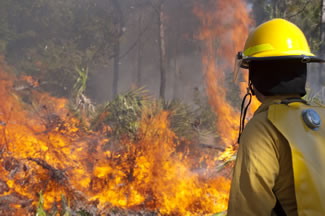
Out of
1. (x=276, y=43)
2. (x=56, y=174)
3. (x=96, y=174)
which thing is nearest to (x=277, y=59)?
(x=276, y=43)

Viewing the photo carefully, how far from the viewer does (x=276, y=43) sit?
1.35 m

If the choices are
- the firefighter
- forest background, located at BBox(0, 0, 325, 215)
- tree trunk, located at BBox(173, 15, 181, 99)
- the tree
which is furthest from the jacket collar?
the tree

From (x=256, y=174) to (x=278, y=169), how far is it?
95 mm

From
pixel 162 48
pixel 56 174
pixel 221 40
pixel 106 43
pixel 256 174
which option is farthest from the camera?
pixel 106 43

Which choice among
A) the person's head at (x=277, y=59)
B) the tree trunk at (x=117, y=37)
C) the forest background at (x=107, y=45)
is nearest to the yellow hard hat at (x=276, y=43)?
the person's head at (x=277, y=59)

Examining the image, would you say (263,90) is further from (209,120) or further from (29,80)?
(29,80)

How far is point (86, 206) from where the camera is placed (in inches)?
170

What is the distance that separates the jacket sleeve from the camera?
40.8 inches

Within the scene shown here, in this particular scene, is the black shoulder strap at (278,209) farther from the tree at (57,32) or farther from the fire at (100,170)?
the tree at (57,32)

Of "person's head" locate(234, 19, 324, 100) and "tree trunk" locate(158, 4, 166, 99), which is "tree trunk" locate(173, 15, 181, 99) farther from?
"person's head" locate(234, 19, 324, 100)

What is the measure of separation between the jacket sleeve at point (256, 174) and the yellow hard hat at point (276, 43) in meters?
0.40

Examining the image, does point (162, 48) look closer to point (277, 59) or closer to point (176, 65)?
point (176, 65)

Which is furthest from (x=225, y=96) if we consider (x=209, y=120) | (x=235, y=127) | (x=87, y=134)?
(x=87, y=134)

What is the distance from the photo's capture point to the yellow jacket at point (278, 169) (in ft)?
3.31
